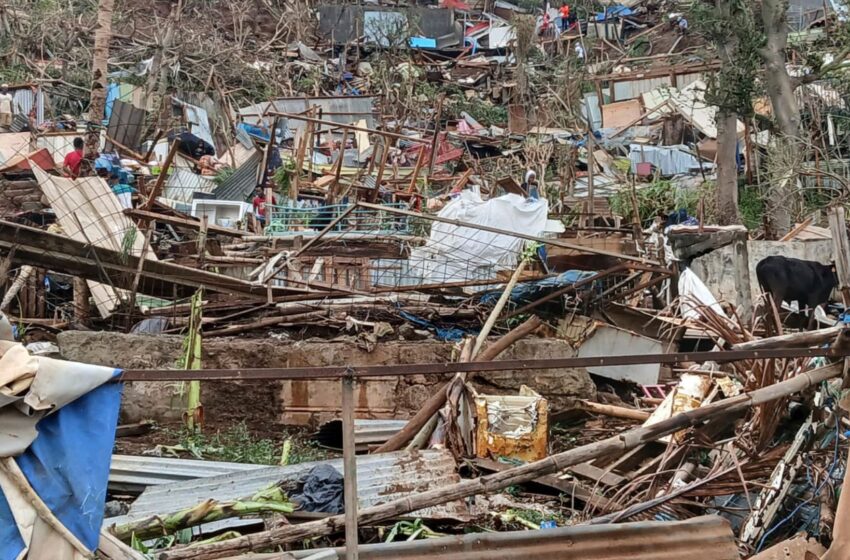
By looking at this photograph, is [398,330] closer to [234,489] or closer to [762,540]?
[234,489]

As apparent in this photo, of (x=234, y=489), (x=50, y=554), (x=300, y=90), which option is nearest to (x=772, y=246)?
(x=234, y=489)

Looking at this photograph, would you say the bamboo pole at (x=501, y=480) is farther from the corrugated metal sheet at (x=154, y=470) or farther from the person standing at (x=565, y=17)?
the person standing at (x=565, y=17)

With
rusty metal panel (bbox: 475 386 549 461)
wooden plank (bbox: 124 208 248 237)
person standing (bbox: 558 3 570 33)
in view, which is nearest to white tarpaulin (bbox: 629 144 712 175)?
person standing (bbox: 558 3 570 33)

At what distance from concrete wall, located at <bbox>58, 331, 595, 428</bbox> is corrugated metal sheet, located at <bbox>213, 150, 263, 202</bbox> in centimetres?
682

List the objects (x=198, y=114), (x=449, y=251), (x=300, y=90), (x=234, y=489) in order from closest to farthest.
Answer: (x=234, y=489), (x=449, y=251), (x=198, y=114), (x=300, y=90)

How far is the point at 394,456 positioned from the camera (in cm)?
550

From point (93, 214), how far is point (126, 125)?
9.35 metres

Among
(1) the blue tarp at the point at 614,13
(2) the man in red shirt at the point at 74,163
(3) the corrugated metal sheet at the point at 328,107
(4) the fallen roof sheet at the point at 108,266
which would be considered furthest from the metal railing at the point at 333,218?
(1) the blue tarp at the point at 614,13

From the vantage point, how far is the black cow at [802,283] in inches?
317

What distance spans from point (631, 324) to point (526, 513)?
14.8 ft

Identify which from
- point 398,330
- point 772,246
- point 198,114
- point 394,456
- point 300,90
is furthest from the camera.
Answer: point 300,90

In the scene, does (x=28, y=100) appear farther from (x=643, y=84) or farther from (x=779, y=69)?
(x=643, y=84)

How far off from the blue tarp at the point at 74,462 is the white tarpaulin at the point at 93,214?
18.3 ft

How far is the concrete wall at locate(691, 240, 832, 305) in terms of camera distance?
10.1 meters
